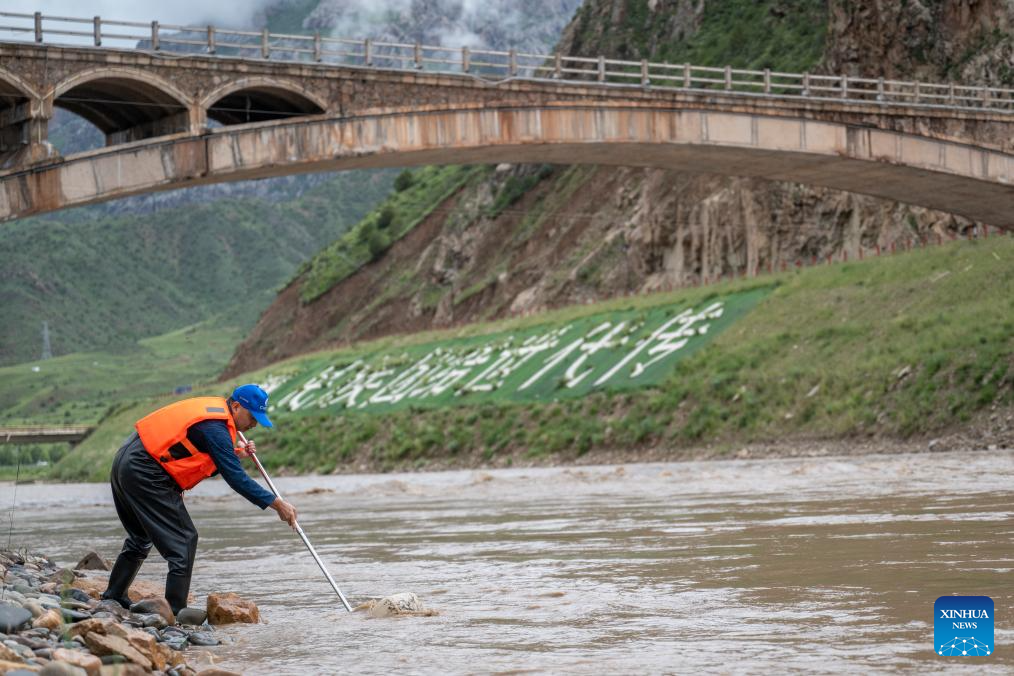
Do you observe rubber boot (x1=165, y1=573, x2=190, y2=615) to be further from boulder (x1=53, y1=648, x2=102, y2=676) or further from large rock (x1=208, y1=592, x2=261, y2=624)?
boulder (x1=53, y1=648, x2=102, y2=676)

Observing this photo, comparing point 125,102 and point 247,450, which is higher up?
point 125,102

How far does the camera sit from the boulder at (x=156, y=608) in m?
8.89

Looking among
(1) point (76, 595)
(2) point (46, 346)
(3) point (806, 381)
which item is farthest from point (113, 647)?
(2) point (46, 346)

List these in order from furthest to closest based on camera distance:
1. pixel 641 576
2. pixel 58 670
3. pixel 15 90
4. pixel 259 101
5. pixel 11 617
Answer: pixel 259 101 → pixel 15 90 → pixel 641 576 → pixel 11 617 → pixel 58 670

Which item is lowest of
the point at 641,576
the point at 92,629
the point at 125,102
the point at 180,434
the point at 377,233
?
the point at 377,233

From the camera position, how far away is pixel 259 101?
3838 cm

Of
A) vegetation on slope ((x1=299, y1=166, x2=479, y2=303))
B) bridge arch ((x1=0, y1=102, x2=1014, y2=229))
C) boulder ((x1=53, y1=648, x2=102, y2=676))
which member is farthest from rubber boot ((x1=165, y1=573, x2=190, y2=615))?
vegetation on slope ((x1=299, y1=166, x2=479, y2=303))

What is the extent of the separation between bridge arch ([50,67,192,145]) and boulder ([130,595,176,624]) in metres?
25.6

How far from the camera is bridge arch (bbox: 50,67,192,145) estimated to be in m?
33.0

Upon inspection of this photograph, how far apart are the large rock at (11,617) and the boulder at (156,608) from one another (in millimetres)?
1454

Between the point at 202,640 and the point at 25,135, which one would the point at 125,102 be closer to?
the point at 25,135

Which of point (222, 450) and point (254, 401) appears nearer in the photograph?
point (222, 450)

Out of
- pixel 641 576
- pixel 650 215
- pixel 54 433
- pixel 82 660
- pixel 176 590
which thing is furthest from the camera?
pixel 54 433

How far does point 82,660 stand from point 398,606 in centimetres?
300
